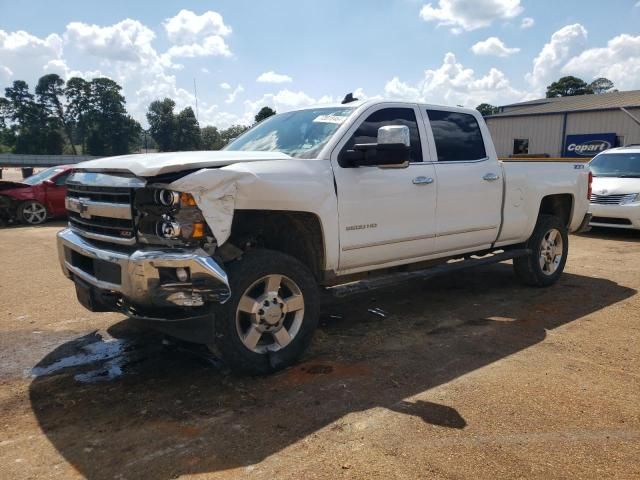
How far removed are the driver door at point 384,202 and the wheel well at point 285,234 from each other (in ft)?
0.70

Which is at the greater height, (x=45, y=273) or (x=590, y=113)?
(x=590, y=113)

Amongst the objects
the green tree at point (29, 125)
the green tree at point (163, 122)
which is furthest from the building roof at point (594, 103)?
the green tree at point (29, 125)

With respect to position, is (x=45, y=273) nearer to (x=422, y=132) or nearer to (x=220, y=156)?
(x=220, y=156)

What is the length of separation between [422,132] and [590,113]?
3073cm

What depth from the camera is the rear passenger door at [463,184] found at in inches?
194

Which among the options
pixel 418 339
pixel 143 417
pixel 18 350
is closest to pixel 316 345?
pixel 418 339

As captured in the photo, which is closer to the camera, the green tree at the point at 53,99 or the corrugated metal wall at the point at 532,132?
the corrugated metal wall at the point at 532,132

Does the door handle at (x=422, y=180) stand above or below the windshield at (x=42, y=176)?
above

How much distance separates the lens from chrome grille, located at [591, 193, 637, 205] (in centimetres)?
986

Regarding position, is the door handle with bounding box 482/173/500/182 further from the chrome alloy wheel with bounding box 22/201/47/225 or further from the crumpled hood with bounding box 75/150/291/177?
the chrome alloy wheel with bounding box 22/201/47/225

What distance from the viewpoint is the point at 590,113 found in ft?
101

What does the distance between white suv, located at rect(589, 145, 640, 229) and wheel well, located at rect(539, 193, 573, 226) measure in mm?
4098

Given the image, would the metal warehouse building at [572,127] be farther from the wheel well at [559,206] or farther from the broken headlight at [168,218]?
the broken headlight at [168,218]

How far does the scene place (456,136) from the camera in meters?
5.22
